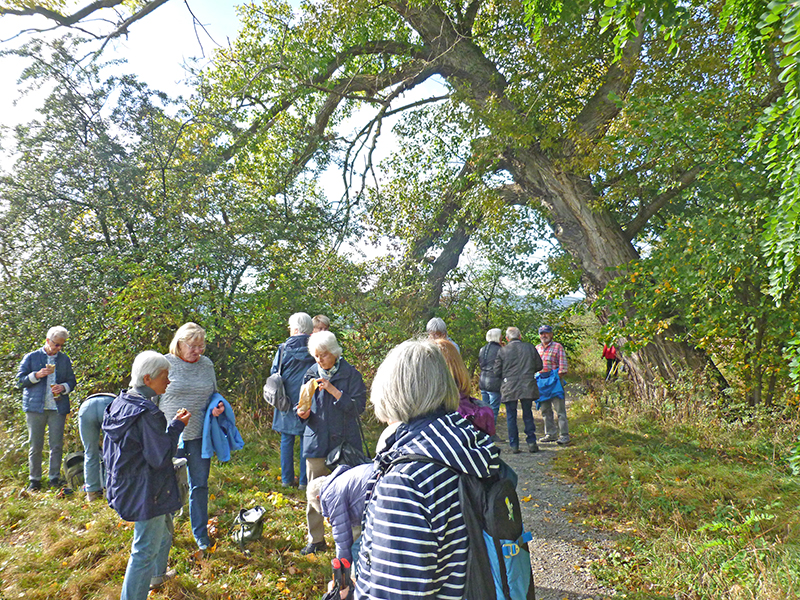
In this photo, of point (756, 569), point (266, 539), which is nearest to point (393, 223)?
point (266, 539)

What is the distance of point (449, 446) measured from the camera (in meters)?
1.61

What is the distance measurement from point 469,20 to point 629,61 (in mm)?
3737

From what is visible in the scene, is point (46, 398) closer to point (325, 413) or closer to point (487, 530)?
point (325, 413)

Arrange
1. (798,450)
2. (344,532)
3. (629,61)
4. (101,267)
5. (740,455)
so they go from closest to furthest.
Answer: (344,532) < (798,450) < (740,455) < (101,267) < (629,61)

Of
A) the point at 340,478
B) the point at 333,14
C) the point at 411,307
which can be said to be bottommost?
the point at 340,478

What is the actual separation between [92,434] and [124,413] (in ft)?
7.66

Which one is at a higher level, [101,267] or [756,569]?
[101,267]

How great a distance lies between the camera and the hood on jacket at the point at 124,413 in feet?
9.78

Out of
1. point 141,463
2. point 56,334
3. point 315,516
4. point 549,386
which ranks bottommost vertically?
point 315,516

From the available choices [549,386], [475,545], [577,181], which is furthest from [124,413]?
[577,181]

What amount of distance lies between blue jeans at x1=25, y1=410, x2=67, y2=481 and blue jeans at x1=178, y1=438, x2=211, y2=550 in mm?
2803

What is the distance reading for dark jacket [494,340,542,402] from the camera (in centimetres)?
686

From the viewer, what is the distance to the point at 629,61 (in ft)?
24.6

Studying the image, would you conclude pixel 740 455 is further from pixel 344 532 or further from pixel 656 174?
pixel 344 532
